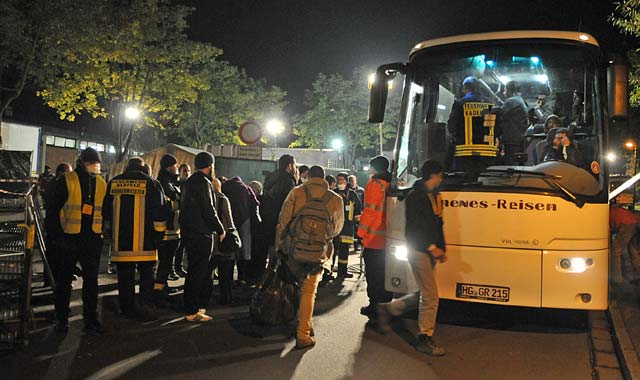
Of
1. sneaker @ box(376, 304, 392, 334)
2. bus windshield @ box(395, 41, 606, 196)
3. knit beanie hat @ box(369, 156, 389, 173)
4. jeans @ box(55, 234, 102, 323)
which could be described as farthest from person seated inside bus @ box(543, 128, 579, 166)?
jeans @ box(55, 234, 102, 323)

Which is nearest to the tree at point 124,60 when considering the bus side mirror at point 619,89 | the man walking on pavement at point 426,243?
the man walking on pavement at point 426,243

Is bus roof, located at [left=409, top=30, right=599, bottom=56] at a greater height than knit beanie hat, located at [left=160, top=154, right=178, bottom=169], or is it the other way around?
bus roof, located at [left=409, top=30, right=599, bottom=56]

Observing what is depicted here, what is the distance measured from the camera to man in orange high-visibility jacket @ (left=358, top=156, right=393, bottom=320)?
755 centimetres

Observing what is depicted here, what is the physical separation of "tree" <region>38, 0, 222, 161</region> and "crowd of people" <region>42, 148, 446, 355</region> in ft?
40.7

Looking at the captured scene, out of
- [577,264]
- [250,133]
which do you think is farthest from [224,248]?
[250,133]

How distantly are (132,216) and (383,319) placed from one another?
334 centimetres

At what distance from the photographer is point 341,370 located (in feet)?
18.2

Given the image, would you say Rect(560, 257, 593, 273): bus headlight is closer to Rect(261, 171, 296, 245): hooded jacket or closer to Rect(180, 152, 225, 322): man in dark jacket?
Rect(180, 152, 225, 322): man in dark jacket

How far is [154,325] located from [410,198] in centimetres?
329

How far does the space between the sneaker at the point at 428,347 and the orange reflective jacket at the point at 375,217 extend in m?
1.63

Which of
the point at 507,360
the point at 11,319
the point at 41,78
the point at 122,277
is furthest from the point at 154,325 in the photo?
the point at 41,78

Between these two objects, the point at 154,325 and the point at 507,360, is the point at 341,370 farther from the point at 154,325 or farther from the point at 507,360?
the point at 154,325

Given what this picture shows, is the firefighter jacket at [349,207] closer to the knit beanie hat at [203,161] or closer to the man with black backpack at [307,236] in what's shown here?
the knit beanie hat at [203,161]

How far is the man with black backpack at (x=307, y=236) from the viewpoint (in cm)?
620
